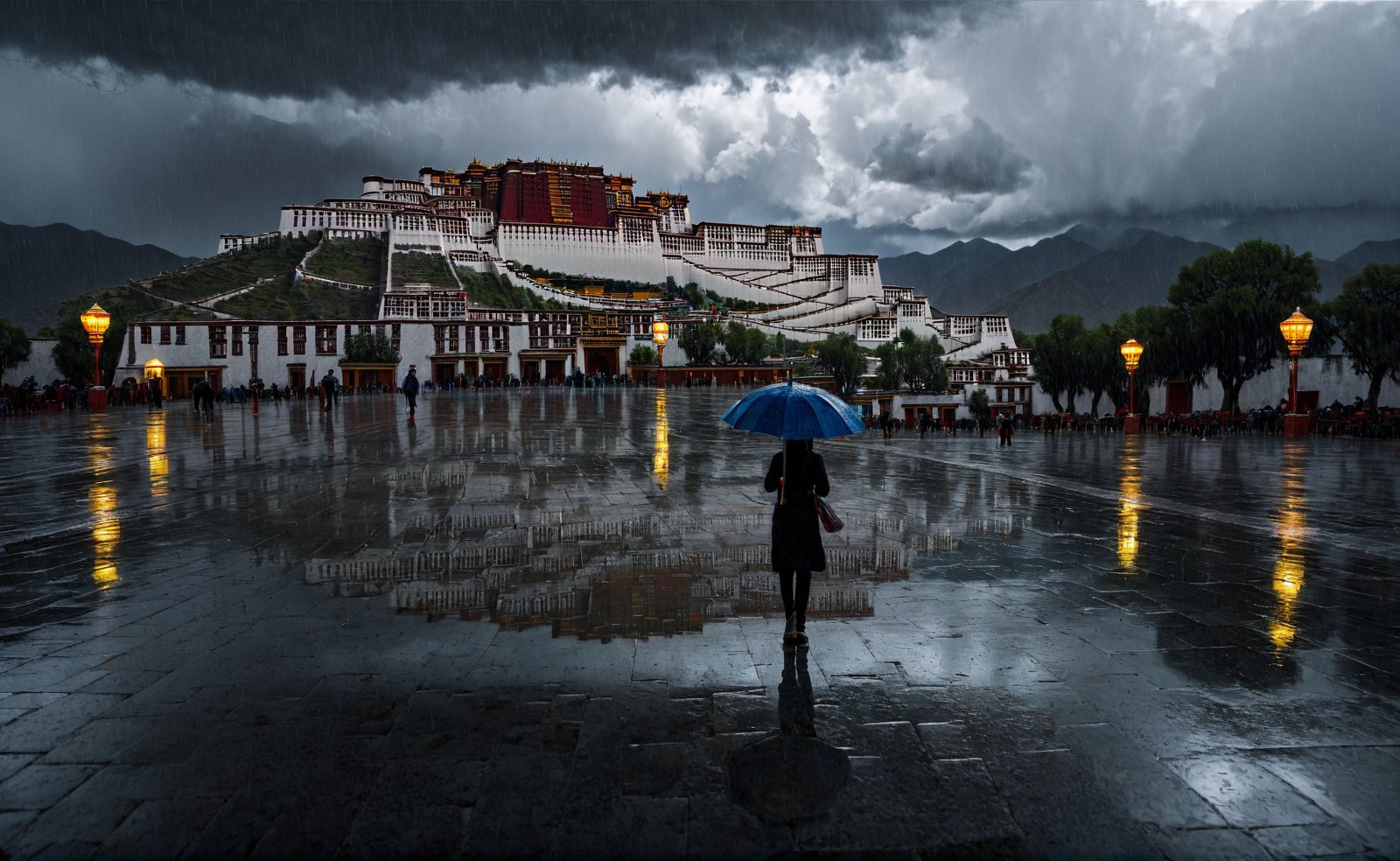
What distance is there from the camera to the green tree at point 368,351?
58.1m

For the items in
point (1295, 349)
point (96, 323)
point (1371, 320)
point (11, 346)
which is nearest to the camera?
point (1295, 349)

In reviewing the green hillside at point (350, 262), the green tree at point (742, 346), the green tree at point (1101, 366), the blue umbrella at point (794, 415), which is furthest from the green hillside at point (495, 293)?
the blue umbrella at point (794, 415)

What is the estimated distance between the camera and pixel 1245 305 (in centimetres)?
3366

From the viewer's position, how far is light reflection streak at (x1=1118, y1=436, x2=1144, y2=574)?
622 centimetres

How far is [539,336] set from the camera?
64.4 metres

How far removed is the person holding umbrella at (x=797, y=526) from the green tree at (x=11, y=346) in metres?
63.9

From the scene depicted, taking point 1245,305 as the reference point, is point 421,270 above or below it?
above

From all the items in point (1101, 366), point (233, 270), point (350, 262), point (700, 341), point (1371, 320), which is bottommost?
point (1101, 366)

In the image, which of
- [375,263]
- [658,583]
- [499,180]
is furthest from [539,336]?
[658,583]

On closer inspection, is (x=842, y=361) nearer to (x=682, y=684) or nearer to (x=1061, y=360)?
(x=1061, y=360)

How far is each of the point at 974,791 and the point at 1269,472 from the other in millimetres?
12560

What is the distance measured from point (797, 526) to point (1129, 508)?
A: 6.02 m

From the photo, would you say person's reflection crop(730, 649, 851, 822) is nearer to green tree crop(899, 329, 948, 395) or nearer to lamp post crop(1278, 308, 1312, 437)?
lamp post crop(1278, 308, 1312, 437)

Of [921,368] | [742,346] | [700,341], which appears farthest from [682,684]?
[700,341]
